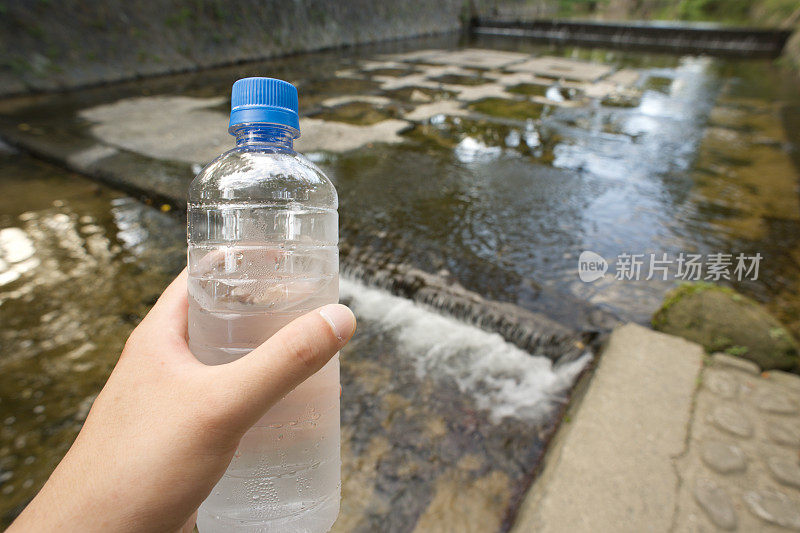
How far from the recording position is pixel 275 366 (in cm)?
79

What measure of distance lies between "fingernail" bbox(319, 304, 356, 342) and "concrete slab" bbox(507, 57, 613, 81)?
10608 mm

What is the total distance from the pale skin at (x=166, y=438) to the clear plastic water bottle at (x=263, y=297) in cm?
25

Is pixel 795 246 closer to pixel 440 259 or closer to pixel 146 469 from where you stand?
pixel 440 259

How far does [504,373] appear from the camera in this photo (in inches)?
93.4

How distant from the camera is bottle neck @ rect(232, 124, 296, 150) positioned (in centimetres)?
101

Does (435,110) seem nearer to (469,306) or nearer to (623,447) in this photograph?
(469,306)

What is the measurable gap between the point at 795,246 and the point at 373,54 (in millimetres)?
12014

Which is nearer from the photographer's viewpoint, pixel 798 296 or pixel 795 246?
pixel 798 296

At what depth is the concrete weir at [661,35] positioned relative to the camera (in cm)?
1706

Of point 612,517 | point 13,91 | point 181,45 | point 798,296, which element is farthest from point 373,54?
point 612,517

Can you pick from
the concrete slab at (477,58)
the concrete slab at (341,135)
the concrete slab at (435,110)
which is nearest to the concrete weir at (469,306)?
the concrete slab at (341,135)

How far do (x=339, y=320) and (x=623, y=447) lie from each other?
1.44 m

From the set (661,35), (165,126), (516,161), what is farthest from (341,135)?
(661,35)

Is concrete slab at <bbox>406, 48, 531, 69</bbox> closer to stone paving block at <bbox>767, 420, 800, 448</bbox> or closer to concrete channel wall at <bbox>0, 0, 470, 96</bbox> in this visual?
concrete channel wall at <bbox>0, 0, 470, 96</bbox>
